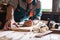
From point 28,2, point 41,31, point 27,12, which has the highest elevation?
point 28,2

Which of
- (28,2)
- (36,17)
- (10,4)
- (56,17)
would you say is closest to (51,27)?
(28,2)

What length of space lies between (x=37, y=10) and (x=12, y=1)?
0.51 metres

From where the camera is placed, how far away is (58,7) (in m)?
3.00

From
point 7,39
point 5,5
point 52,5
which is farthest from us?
point 52,5

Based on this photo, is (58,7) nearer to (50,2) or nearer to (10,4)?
(50,2)

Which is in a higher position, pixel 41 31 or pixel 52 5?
pixel 52 5

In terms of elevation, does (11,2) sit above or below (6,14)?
above

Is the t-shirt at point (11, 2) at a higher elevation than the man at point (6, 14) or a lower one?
higher

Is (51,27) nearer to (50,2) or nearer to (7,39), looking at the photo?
(7,39)

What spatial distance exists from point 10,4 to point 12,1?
46mm

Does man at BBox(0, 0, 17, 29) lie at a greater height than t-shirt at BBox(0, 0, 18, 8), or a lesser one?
lesser

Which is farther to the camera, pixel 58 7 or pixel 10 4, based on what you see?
pixel 58 7

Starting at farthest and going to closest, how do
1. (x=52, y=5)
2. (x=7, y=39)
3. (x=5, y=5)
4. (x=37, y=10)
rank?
1. (x=52, y=5)
2. (x=37, y=10)
3. (x=5, y=5)
4. (x=7, y=39)

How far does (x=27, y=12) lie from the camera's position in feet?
5.37
